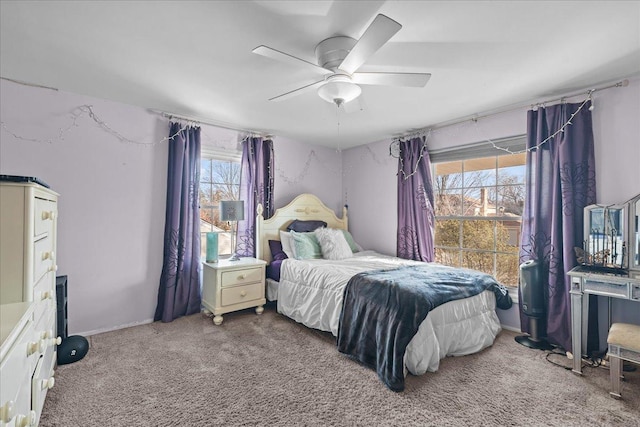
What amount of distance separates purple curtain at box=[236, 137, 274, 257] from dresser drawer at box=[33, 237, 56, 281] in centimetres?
204

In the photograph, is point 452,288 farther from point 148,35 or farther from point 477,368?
point 148,35

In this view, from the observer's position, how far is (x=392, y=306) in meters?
2.24

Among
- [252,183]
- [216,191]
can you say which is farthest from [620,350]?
[216,191]

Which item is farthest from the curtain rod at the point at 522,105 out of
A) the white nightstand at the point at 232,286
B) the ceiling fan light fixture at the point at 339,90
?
the white nightstand at the point at 232,286

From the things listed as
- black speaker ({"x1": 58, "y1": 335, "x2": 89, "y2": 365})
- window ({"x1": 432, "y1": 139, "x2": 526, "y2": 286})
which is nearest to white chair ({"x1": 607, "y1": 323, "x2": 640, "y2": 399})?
window ({"x1": 432, "y1": 139, "x2": 526, "y2": 286})

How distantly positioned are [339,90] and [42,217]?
74.6 inches

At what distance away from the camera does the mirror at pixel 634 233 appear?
2271 mm

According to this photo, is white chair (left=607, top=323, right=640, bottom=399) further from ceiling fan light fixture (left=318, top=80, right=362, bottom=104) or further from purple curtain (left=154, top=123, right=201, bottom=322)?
purple curtain (left=154, top=123, right=201, bottom=322)

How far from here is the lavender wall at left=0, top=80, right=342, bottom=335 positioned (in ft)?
8.55

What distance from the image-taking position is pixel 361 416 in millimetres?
1763

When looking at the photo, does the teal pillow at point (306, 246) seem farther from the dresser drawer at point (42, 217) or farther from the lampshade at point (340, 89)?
the dresser drawer at point (42, 217)

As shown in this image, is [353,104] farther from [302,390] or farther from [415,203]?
[302,390]

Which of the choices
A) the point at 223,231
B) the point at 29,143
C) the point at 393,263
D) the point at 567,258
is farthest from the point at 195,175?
the point at 567,258

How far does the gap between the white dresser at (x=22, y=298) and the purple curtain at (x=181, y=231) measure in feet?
4.99
